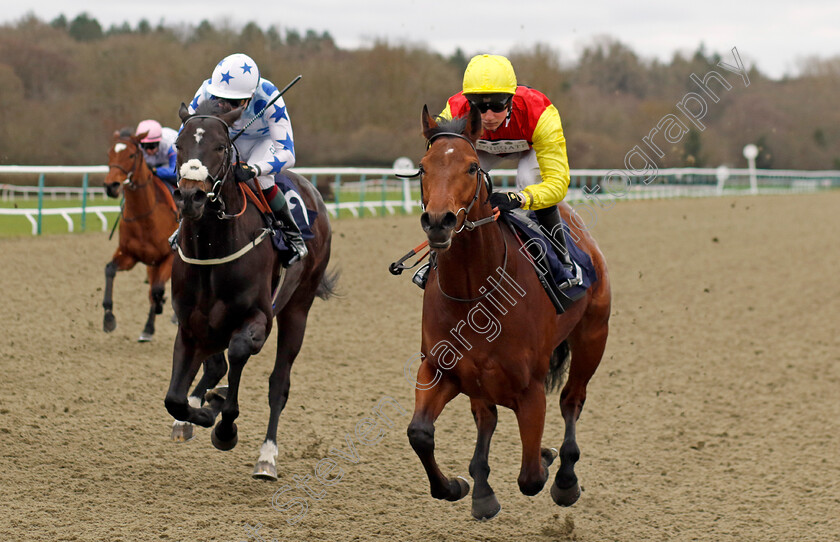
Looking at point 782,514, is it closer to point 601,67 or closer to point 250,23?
point 250,23

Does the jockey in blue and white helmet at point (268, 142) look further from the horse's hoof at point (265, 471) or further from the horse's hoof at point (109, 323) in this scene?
the horse's hoof at point (109, 323)

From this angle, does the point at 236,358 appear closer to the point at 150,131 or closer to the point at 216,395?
the point at 216,395

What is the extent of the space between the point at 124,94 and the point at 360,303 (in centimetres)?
1501

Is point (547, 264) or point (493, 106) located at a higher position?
point (493, 106)

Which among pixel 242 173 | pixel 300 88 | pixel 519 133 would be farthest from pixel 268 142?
pixel 300 88

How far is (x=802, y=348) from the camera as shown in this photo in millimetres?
8758

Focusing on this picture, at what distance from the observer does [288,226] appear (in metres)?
5.16

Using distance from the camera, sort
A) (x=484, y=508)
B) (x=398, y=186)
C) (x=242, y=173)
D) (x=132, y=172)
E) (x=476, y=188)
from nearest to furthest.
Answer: (x=476, y=188) < (x=484, y=508) < (x=242, y=173) < (x=132, y=172) < (x=398, y=186)

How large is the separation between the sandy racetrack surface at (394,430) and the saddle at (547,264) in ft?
3.68

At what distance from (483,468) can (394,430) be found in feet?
6.14

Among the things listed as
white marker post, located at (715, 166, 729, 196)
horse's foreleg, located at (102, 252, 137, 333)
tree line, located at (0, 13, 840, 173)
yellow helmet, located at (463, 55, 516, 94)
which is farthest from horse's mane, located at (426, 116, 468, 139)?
white marker post, located at (715, 166, 729, 196)

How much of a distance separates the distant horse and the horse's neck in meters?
4.94

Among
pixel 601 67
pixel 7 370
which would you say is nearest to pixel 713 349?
pixel 7 370

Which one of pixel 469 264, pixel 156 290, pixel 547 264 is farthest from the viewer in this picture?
pixel 156 290
